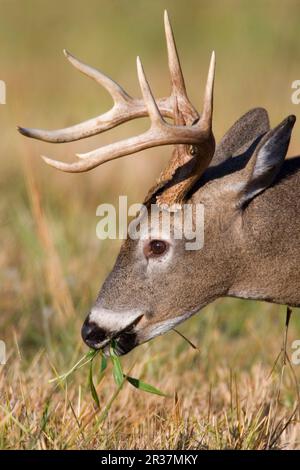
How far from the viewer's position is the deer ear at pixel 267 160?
189 inches

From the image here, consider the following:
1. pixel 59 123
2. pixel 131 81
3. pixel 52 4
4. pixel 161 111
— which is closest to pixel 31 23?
pixel 52 4

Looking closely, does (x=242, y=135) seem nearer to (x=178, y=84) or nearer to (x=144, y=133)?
(x=178, y=84)

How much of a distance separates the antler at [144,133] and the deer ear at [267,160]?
218 mm

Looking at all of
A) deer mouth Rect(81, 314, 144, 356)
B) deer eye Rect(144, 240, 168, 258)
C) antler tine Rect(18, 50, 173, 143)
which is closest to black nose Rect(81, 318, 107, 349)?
deer mouth Rect(81, 314, 144, 356)

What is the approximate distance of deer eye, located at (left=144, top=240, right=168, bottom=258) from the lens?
5.04m

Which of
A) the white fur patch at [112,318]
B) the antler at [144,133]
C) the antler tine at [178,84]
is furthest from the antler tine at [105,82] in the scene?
the white fur patch at [112,318]

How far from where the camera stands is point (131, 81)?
46.7 ft

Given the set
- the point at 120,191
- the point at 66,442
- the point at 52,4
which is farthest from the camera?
the point at 52,4

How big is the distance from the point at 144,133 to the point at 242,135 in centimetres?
90

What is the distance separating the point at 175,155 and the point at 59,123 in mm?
7033

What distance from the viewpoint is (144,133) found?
4.86 metres

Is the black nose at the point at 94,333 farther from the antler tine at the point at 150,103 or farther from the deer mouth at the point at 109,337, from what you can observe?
the antler tine at the point at 150,103

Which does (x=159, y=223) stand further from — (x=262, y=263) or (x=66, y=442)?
(x=66, y=442)

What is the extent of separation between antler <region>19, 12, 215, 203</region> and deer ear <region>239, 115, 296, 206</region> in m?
0.22
